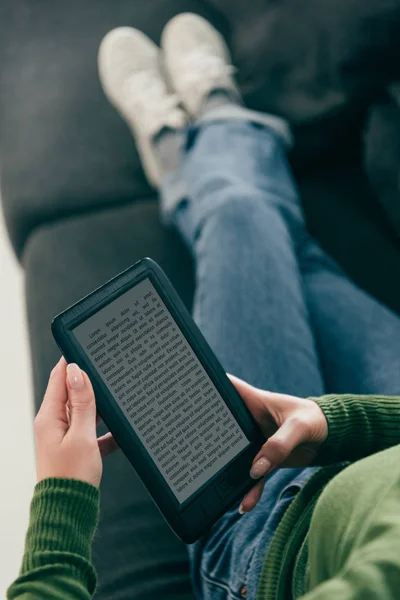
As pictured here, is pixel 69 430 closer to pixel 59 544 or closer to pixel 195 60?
pixel 59 544

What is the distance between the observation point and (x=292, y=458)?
0.63 metres

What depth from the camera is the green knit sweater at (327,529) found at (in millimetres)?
342

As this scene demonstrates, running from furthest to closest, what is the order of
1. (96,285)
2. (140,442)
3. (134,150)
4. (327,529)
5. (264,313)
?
(134,150), (96,285), (264,313), (140,442), (327,529)

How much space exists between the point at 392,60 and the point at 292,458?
2.25 feet

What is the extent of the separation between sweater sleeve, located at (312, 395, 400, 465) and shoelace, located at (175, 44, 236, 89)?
0.69 metres

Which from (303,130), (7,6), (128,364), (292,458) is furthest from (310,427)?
(7,6)

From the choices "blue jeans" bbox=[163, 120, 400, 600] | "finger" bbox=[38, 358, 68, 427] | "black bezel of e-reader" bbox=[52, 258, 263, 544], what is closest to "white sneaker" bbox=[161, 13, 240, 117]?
"blue jeans" bbox=[163, 120, 400, 600]

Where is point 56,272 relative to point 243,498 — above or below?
above

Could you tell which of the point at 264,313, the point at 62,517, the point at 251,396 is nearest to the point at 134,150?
the point at 264,313

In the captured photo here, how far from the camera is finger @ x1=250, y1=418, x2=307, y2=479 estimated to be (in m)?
0.57

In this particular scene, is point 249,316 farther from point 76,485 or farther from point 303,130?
point 303,130

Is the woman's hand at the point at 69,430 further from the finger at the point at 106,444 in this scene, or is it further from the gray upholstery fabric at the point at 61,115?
the gray upholstery fabric at the point at 61,115

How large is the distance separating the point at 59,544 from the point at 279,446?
0.20 metres

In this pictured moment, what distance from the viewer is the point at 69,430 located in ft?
1.64
